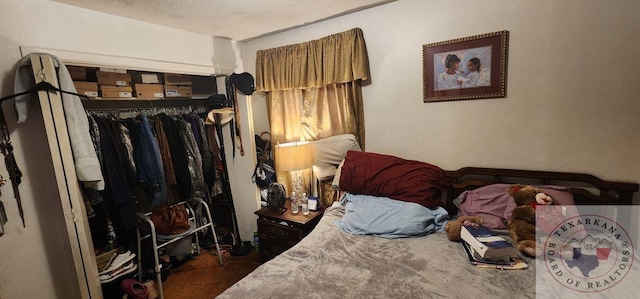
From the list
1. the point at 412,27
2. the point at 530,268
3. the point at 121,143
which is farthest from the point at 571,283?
the point at 121,143

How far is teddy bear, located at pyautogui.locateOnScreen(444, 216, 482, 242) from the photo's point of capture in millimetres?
1595

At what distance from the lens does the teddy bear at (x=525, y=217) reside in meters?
1.42

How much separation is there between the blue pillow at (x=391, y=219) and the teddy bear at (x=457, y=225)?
0.43ft

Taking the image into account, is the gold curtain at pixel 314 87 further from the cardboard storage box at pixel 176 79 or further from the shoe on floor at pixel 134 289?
the shoe on floor at pixel 134 289

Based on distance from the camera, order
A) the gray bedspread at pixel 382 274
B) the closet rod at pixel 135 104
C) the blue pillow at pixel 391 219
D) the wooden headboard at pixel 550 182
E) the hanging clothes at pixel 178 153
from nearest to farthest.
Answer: the gray bedspread at pixel 382 274
the wooden headboard at pixel 550 182
the blue pillow at pixel 391 219
the closet rod at pixel 135 104
the hanging clothes at pixel 178 153

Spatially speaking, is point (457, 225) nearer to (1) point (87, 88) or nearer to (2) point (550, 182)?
(2) point (550, 182)

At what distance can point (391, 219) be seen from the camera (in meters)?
1.78

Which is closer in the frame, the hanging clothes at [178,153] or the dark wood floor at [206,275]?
the dark wood floor at [206,275]

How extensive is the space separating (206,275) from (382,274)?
194 centimetres

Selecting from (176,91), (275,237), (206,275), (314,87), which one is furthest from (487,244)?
(176,91)

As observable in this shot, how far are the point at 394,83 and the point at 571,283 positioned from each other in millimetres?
1564

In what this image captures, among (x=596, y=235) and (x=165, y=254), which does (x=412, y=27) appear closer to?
(x=596, y=235)

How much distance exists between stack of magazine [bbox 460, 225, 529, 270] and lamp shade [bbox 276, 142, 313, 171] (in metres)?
1.39

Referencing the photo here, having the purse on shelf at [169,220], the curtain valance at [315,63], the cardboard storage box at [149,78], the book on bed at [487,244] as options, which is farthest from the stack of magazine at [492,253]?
the cardboard storage box at [149,78]
